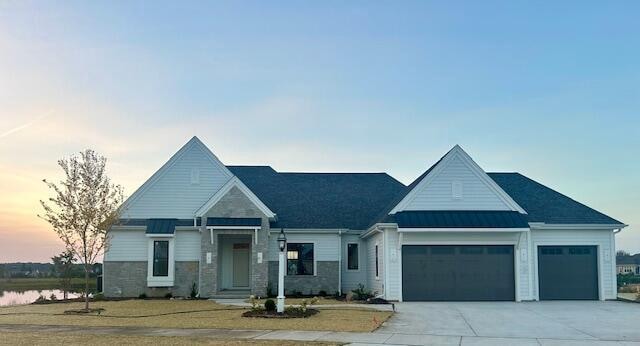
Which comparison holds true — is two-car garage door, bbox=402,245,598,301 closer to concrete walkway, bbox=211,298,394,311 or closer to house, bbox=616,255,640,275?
concrete walkway, bbox=211,298,394,311

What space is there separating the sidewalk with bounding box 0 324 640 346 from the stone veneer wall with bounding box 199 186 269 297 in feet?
38.6

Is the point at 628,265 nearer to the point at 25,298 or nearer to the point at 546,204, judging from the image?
the point at 546,204

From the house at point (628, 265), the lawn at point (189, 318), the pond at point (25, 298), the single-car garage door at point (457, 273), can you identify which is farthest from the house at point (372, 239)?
the house at point (628, 265)

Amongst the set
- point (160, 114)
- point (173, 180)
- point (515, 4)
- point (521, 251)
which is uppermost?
point (515, 4)

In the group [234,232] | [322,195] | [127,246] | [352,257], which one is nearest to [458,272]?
[352,257]

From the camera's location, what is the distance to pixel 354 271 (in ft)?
108

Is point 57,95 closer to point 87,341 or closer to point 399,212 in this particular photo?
point 87,341

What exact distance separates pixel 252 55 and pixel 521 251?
1417cm

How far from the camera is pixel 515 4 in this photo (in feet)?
70.8

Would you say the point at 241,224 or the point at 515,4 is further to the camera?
the point at 241,224

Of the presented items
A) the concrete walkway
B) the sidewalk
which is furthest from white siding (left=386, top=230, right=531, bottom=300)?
the sidewalk

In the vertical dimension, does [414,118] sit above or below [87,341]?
above

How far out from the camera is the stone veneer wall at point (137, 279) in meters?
30.2

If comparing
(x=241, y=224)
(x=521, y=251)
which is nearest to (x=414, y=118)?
(x=521, y=251)
